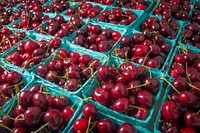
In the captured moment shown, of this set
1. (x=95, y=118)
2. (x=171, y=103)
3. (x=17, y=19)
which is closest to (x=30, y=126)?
(x=95, y=118)

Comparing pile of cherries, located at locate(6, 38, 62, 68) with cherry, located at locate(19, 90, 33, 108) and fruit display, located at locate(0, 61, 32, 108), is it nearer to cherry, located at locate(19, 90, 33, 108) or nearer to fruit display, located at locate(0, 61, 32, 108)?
fruit display, located at locate(0, 61, 32, 108)

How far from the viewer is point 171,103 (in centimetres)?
114

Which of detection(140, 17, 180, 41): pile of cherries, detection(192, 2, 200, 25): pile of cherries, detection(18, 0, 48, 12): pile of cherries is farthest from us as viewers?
detection(18, 0, 48, 12): pile of cherries

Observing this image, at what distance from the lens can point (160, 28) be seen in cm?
186

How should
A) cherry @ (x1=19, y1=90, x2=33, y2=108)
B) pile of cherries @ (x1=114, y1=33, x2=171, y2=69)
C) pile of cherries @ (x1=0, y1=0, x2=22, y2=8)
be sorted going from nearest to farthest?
cherry @ (x1=19, y1=90, x2=33, y2=108), pile of cherries @ (x1=114, y1=33, x2=171, y2=69), pile of cherries @ (x1=0, y1=0, x2=22, y2=8)

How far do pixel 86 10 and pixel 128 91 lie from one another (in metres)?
1.19

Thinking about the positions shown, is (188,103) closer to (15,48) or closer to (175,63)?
(175,63)

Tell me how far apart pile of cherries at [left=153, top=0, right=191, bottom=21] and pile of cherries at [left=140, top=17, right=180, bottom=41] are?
0.32ft

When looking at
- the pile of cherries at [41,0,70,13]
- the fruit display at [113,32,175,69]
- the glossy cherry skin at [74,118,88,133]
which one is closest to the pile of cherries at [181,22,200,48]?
the fruit display at [113,32,175,69]

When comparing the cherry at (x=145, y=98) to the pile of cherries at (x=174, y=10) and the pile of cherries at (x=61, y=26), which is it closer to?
the pile of cherries at (x=61, y=26)

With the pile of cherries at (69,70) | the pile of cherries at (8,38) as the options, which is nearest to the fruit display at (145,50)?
the pile of cherries at (69,70)

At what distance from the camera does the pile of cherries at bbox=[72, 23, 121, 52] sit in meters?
1.70

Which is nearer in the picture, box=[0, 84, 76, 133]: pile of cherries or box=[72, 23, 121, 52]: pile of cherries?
box=[0, 84, 76, 133]: pile of cherries

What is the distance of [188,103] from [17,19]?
1776 millimetres
